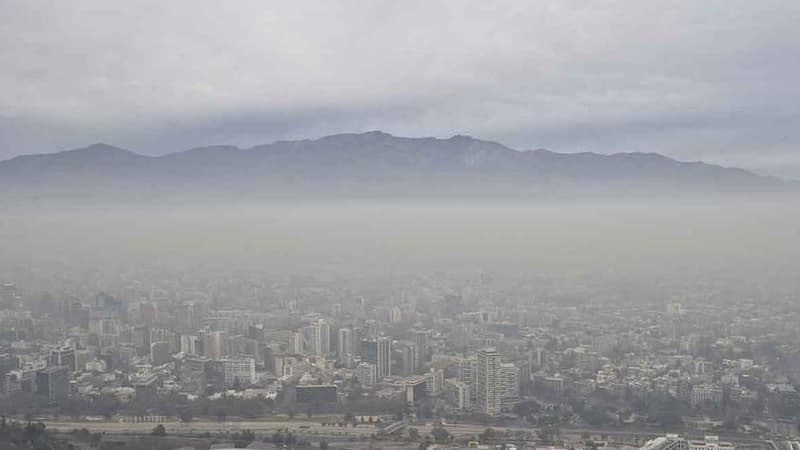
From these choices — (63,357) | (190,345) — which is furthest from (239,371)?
(63,357)

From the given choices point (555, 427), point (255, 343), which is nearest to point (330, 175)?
point (255, 343)

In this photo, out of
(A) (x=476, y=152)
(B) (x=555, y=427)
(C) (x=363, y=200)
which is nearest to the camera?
(B) (x=555, y=427)

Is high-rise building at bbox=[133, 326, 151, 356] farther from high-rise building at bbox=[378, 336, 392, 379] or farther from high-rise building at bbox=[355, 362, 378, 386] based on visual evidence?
high-rise building at bbox=[378, 336, 392, 379]

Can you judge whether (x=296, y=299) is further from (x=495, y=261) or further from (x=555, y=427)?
(x=555, y=427)

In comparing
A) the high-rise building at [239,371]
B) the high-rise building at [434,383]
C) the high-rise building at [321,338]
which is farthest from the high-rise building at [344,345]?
the high-rise building at [434,383]

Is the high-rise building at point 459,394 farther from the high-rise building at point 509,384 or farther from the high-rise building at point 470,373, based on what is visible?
the high-rise building at point 509,384

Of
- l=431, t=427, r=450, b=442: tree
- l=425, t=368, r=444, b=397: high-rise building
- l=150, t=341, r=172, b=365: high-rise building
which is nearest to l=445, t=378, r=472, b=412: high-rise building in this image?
l=425, t=368, r=444, b=397: high-rise building

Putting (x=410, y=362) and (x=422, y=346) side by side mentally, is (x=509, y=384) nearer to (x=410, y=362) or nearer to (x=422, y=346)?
(x=410, y=362)
